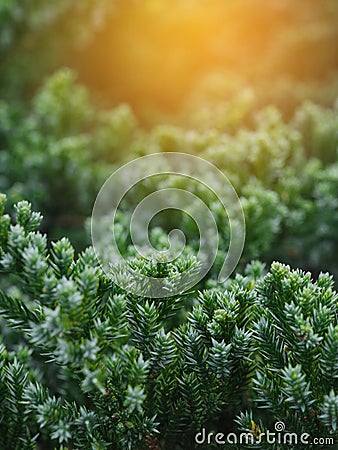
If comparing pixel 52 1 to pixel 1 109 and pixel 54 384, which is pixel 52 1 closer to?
pixel 1 109

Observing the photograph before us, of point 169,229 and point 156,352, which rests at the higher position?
point 169,229

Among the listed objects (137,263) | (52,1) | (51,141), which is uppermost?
(52,1)

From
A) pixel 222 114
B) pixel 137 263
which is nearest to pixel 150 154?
pixel 222 114

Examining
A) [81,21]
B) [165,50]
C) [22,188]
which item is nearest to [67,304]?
[22,188]

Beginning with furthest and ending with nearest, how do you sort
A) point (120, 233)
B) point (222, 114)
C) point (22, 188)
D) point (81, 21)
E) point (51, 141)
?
point (81, 21), point (51, 141), point (222, 114), point (22, 188), point (120, 233)

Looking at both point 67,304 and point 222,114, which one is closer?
point 67,304

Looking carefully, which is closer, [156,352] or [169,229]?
[156,352]

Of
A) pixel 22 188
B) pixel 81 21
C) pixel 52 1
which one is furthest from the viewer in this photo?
pixel 81 21

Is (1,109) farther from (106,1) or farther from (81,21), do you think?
(106,1)

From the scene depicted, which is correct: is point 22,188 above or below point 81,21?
below
